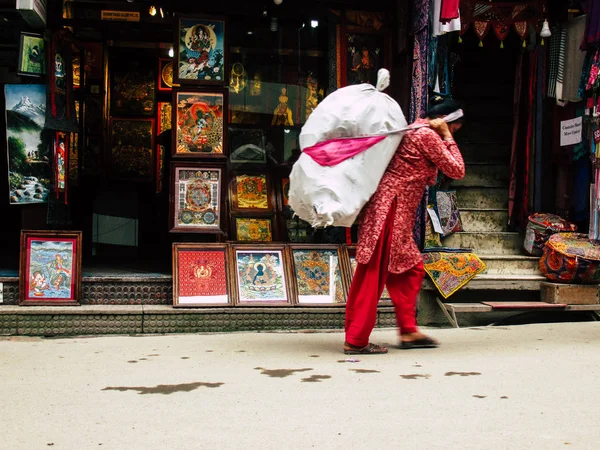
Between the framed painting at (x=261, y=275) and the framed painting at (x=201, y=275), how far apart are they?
0.10 m

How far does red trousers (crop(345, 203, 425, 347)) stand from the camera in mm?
5695

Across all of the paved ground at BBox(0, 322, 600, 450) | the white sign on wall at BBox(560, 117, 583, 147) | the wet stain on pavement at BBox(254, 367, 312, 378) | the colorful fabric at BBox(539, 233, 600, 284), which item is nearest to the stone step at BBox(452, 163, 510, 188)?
the white sign on wall at BBox(560, 117, 583, 147)

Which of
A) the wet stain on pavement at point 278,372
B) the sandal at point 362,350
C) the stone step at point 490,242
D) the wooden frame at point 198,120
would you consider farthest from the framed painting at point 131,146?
the wet stain on pavement at point 278,372

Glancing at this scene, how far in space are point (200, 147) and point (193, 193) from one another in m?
0.42

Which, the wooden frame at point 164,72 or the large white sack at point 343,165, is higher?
the wooden frame at point 164,72

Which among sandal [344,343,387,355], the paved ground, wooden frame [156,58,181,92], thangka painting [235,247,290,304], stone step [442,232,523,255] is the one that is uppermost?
wooden frame [156,58,181,92]

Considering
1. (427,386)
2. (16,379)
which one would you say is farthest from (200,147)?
(427,386)

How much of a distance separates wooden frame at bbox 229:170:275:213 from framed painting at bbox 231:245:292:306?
0.64m

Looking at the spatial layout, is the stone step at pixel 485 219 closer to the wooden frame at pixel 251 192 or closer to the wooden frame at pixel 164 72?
the wooden frame at pixel 251 192

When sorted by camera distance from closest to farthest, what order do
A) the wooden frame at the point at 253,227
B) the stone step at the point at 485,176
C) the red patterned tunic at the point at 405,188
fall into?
1. the red patterned tunic at the point at 405,188
2. the wooden frame at the point at 253,227
3. the stone step at the point at 485,176

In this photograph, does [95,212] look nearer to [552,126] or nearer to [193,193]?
[193,193]

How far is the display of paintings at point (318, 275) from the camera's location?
23.9ft

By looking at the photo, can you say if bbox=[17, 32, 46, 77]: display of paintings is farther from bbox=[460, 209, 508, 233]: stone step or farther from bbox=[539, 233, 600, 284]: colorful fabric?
bbox=[539, 233, 600, 284]: colorful fabric

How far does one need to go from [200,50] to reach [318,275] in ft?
7.43
